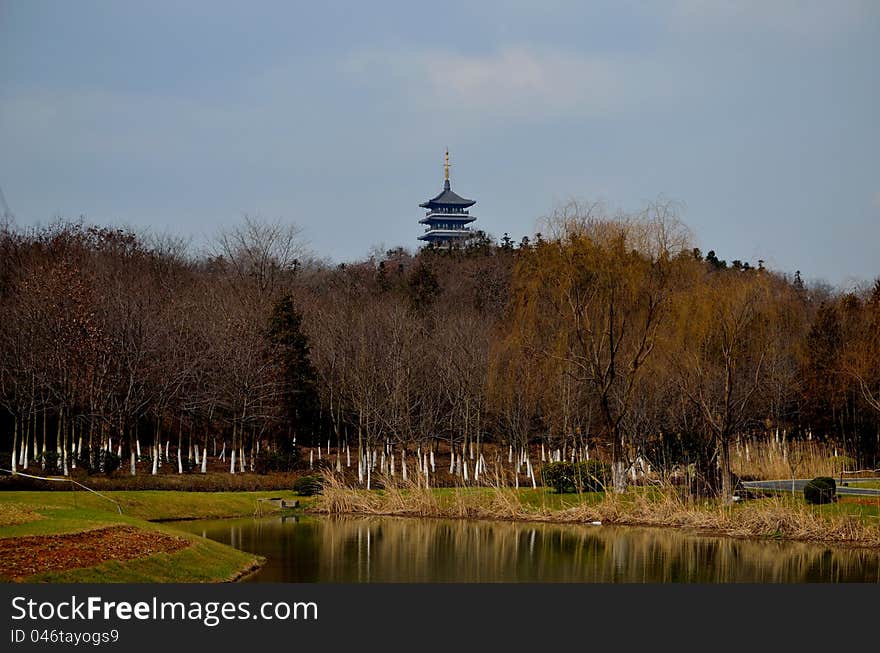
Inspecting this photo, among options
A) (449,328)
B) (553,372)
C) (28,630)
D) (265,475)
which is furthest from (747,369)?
(28,630)

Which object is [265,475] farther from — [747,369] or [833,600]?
[833,600]

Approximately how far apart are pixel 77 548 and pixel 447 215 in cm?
10847

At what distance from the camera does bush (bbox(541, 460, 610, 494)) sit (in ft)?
110

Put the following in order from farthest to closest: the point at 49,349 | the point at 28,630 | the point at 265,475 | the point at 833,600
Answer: the point at 265,475 < the point at 49,349 < the point at 833,600 < the point at 28,630

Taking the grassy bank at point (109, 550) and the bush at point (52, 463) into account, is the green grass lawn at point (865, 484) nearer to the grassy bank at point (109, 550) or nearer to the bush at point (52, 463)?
the grassy bank at point (109, 550)

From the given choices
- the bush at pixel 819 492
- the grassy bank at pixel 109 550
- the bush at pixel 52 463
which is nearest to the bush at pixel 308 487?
the bush at pixel 52 463

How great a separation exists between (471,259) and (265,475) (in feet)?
Result: 124

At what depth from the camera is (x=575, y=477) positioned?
3362 cm

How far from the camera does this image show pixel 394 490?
3322 cm

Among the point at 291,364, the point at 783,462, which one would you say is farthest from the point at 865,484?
the point at 291,364

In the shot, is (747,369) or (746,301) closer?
(746,301)

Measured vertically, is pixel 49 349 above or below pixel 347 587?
above

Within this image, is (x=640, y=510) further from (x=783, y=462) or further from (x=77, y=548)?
(x=77, y=548)

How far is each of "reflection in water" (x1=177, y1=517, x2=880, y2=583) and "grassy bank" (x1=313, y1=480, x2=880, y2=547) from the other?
769mm
